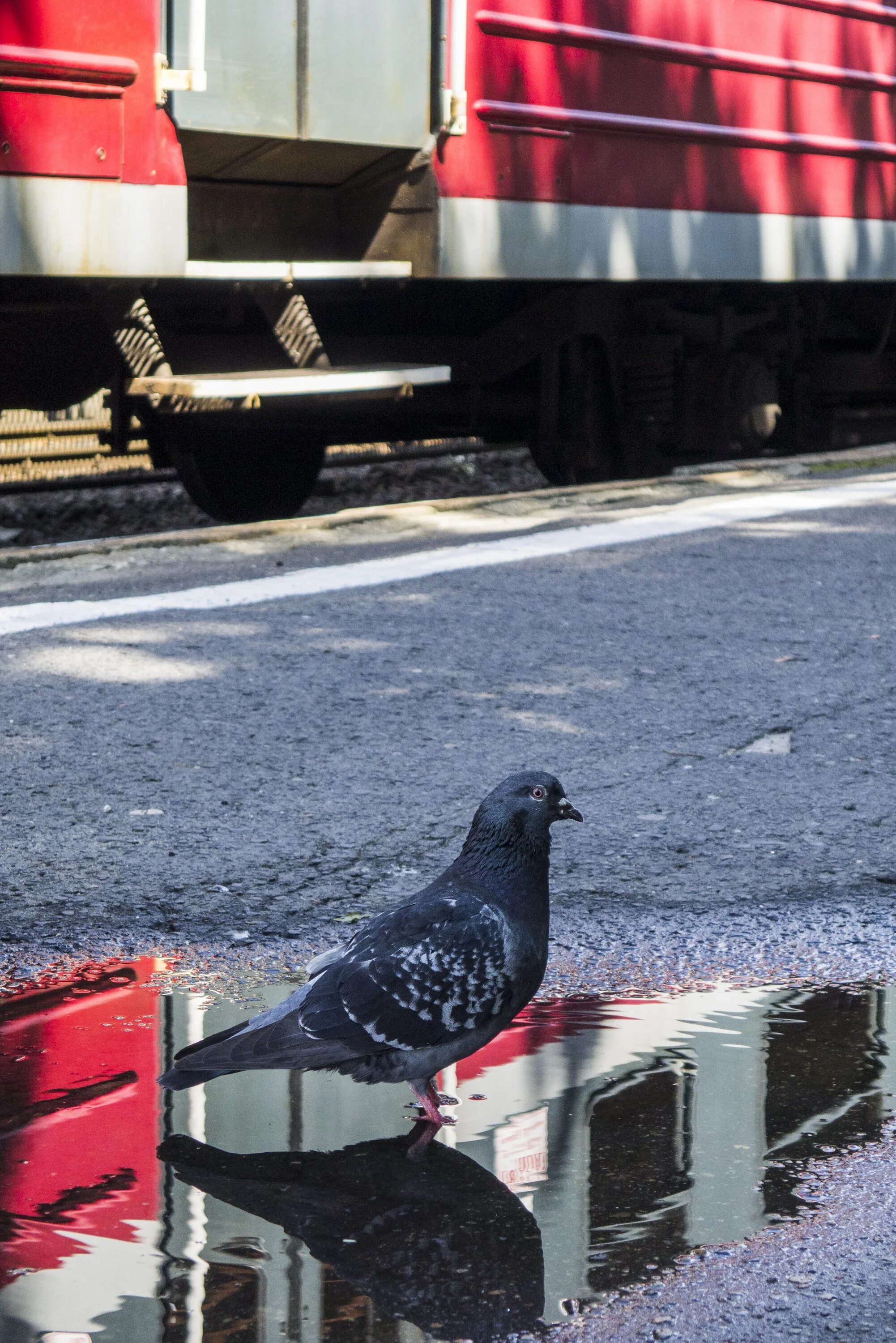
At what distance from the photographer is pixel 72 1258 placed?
1.94 meters

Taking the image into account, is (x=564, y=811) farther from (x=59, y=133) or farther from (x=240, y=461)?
(x=240, y=461)

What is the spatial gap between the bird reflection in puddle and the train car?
13.8 feet

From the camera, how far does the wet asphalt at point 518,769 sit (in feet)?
9.32

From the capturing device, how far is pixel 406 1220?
2062 millimetres

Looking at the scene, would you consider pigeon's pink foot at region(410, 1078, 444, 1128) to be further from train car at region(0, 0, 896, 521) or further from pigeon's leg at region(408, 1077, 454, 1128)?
train car at region(0, 0, 896, 521)

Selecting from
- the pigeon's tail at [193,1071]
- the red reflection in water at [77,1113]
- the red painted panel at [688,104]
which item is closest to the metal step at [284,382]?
the red painted panel at [688,104]

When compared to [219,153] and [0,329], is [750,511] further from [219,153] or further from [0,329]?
[0,329]

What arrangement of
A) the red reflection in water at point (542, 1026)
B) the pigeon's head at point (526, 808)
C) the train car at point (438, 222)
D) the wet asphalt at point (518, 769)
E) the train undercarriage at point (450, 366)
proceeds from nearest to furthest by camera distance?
the pigeon's head at point (526, 808) → the red reflection in water at point (542, 1026) → the wet asphalt at point (518, 769) → the train car at point (438, 222) → the train undercarriage at point (450, 366)

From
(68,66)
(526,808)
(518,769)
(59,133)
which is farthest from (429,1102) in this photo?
(68,66)

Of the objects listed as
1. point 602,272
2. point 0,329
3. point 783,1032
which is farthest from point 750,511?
point 783,1032

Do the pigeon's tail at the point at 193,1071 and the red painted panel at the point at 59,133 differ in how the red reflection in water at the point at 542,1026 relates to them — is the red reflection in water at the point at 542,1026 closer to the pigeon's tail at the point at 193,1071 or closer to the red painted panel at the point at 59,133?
the pigeon's tail at the point at 193,1071

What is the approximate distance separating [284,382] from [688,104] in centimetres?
293

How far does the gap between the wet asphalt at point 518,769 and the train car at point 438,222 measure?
127 centimetres

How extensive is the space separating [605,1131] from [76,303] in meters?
4.84
